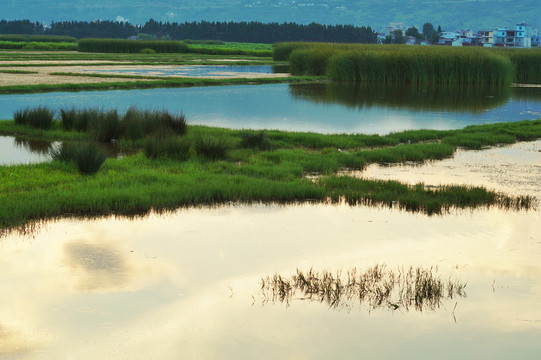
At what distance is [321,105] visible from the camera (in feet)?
91.8

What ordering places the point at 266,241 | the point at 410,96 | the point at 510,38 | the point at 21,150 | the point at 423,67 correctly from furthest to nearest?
the point at 510,38 < the point at 423,67 < the point at 410,96 < the point at 21,150 < the point at 266,241

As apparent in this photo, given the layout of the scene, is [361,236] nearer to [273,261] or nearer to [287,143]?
[273,261]

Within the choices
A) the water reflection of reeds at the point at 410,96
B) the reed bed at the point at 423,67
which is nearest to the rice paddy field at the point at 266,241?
the water reflection of reeds at the point at 410,96

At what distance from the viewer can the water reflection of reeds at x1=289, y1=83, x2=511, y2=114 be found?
2873cm

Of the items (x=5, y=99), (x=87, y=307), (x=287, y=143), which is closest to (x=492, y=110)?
(x=287, y=143)

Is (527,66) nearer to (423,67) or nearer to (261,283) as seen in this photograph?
(423,67)

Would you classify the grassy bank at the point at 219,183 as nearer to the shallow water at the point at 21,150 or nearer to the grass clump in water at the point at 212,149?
the grass clump in water at the point at 212,149

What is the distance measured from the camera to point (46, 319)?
6680 mm

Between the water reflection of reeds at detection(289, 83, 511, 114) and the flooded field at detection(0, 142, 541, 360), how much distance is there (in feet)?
58.9

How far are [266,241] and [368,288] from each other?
6.71 ft

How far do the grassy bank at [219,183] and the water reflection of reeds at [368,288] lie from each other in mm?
3356

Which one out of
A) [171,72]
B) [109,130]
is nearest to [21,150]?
[109,130]

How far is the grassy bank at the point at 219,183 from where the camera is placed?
10.7 meters

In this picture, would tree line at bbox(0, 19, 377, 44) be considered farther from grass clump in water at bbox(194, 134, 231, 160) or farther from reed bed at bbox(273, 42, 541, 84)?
grass clump in water at bbox(194, 134, 231, 160)
